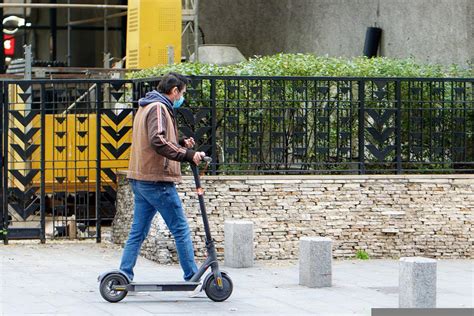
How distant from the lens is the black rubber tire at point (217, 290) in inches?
406

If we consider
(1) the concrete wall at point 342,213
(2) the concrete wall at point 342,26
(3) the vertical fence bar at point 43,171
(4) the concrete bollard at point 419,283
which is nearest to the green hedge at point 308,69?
(3) the vertical fence bar at point 43,171

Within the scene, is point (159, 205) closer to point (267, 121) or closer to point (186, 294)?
point (186, 294)

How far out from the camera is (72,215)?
1620cm

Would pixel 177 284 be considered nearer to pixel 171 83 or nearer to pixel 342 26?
pixel 171 83

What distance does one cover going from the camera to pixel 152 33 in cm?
2064

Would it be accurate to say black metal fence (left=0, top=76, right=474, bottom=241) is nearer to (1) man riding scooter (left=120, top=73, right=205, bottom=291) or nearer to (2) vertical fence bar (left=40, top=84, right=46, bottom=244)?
(2) vertical fence bar (left=40, top=84, right=46, bottom=244)

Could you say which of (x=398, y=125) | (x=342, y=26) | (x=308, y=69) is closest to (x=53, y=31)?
(x=342, y=26)

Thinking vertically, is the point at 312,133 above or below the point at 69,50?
below

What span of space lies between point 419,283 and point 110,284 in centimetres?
270

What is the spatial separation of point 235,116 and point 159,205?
3.84 meters

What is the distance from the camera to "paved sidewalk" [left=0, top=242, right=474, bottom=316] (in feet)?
33.1

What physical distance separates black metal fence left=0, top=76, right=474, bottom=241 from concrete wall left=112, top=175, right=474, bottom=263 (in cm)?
39

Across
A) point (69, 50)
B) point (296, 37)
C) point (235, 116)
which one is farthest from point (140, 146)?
point (69, 50)

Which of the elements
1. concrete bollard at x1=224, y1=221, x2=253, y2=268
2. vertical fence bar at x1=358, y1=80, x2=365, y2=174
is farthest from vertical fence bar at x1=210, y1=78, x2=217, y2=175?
vertical fence bar at x1=358, y1=80, x2=365, y2=174
